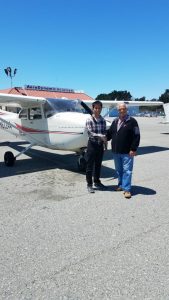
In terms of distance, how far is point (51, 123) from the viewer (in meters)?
8.78

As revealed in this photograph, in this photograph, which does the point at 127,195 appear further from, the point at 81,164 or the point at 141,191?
the point at 81,164

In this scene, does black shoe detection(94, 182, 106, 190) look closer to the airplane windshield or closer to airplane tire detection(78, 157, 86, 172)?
airplane tire detection(78, 157, 86, 172)

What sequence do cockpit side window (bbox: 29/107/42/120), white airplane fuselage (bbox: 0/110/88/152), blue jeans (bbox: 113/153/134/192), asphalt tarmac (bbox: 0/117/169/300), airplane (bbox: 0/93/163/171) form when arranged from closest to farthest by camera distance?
asphalt tarmac (bbox: 0/117/169/300)
blue jeans (bbox: 113/153/134/192)
white airplane fuselage (bbox: 0/110/88/152)
airplane (bbox: 0/93/163/171)
cockpit side window (bbox: 29/107/42/120)

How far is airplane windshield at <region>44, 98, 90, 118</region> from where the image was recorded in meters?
8.90

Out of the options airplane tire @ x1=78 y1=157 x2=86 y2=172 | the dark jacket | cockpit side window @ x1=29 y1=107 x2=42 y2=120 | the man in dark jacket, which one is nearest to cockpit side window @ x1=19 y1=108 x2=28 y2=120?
cockpit side window @ x1=29 y1=107 x2=42 y2=120

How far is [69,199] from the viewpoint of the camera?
5848 millimetres

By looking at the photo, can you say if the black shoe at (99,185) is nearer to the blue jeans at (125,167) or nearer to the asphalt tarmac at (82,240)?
the asphalt tarmac at (82,240)

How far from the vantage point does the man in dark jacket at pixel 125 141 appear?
5.82 meters

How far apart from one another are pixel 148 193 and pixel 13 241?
3.17 m

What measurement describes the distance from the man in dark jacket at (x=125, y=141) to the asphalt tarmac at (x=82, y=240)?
40 cm

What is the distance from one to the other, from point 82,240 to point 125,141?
246cm

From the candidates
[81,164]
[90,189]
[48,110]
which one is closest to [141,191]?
[90,189]

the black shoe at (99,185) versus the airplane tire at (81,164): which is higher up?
the airplane tire at (81,164)

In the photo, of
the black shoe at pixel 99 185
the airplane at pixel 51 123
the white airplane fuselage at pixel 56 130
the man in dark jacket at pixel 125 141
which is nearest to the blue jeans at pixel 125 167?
the man in dark jacket at pixel 125 141
